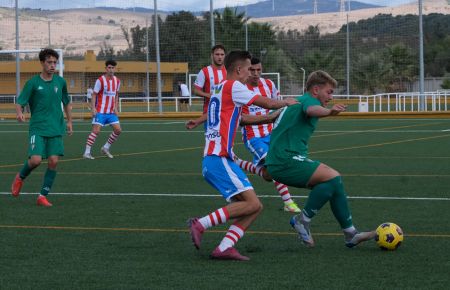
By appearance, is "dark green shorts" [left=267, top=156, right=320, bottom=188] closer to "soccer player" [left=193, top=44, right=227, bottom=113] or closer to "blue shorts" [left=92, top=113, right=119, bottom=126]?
"soccer player" [left=193, top=44, right=227, bottom=113]

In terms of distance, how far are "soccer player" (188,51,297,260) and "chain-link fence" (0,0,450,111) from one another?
35115mm

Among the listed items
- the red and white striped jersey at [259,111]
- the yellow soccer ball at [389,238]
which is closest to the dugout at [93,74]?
the red and white striped jersey at [259,111]

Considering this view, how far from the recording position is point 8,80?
1842 inches

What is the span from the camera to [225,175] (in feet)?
24.6

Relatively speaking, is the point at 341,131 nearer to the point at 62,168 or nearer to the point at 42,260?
the point at 62,168

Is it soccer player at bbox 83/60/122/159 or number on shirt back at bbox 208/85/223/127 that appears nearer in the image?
number on shirt back at bbox 208/85/223/127

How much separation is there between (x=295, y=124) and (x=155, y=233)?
190 centimetres

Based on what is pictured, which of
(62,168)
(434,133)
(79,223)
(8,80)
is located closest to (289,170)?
(79,223)

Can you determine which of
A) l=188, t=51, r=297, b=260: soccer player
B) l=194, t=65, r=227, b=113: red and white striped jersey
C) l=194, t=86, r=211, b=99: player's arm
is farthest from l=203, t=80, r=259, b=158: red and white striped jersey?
l=194, t=65, r=227, b=113: red and white striped jersey

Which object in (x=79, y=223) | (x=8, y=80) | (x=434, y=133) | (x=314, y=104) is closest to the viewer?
(x=314, y=104)

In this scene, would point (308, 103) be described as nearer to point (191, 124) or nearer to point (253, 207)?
point (253, 207)

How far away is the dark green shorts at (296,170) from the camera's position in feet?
25.5

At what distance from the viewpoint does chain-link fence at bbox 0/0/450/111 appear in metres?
46.8

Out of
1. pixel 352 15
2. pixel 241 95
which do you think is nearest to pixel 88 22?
pixel 352 15
